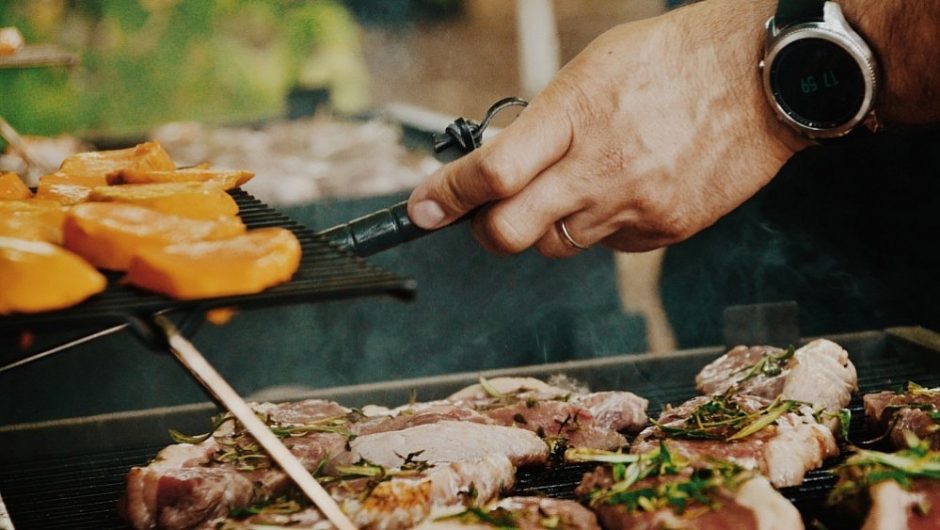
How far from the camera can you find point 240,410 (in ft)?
6.25

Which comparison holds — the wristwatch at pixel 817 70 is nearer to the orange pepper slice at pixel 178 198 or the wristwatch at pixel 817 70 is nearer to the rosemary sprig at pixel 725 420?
the rosemary sprig at pixel 725 420

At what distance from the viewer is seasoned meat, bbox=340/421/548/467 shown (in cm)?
270

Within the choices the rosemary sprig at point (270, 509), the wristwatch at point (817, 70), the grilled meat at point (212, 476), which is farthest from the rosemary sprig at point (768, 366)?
the rosemary sprig at point (270, 509)

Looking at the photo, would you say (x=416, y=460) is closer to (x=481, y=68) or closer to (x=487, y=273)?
(x=487, y=273)

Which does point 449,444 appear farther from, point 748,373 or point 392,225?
point 748,373

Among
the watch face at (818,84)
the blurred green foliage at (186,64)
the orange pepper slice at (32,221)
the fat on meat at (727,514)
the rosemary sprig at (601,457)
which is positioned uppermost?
the blurred green foliage at (186,64)

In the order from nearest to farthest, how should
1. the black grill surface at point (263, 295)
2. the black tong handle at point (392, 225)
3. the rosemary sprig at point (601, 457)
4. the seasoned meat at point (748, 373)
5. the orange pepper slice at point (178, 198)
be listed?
the black grill surface at point (263, 295) < the orange pepper slice at point (178, 198) < the rosemary sprig at point (601, 457) < the black tong handle at point (392, 225) < the seasoned meat at point (748, 373)

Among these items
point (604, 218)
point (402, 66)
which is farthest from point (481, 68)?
point (604, 218)

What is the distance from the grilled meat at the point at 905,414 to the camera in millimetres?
2581

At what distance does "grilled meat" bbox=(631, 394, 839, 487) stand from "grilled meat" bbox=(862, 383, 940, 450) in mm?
183

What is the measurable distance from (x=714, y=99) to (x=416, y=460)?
143 centimetres

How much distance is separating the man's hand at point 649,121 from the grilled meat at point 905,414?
2.72 ft

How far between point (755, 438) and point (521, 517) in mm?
757

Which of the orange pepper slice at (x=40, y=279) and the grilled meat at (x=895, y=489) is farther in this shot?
the grilled meat at (x=895, y=489)
